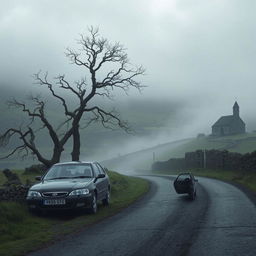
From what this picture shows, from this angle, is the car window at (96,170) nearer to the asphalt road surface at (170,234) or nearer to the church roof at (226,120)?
the asphalt road surface at (170,234)

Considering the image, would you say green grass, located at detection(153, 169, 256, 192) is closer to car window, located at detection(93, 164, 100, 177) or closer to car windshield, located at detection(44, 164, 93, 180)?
car window, located at detection(93, 164, 100, 177)

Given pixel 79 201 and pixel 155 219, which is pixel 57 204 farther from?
pixel 155 219

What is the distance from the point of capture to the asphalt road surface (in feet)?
32.0

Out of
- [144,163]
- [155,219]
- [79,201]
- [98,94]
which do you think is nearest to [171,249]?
[155,219]

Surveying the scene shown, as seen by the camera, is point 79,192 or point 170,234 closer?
point 170,234

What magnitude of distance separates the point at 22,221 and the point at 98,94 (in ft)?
100

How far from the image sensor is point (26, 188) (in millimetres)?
17969

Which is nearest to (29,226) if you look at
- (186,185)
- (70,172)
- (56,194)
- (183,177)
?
(56,194)

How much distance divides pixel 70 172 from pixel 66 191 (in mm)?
2356

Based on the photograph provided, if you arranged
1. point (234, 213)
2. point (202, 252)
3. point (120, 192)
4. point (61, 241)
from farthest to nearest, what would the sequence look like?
point (120, 192)
point (234, 213)
point (61, 241)
point (202, 252)

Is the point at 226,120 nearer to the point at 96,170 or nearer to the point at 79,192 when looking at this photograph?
the point at 96,170

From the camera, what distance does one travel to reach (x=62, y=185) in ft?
51.5

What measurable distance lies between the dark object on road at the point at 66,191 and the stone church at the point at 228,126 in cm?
14565

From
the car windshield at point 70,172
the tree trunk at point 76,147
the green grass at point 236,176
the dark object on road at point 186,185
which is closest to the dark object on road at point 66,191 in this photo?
the car windshield at point 70,172
